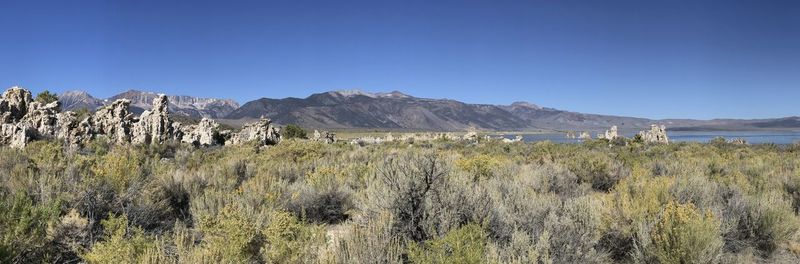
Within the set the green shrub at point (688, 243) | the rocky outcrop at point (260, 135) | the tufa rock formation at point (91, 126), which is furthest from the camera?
the rocky outcrop at point (260, 135)

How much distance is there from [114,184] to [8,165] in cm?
657

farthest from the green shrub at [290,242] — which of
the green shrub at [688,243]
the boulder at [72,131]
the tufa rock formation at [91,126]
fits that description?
the boulder at [72,131]

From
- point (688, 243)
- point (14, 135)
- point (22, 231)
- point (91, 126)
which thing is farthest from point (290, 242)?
point (91, 126)

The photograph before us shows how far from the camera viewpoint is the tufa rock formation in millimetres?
23147

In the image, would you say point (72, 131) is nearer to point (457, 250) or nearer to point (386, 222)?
point (386, 222)

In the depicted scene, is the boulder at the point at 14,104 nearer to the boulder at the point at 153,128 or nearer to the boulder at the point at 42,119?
the boulder at the point at 42,119

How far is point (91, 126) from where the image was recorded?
27.5 metres

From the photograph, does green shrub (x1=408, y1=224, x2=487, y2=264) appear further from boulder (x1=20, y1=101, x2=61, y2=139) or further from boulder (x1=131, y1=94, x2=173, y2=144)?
boulder (x1=20, y1=101, x2=61, y2=139)

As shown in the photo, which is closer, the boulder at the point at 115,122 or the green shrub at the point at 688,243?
the green shrub at the point at 688,243

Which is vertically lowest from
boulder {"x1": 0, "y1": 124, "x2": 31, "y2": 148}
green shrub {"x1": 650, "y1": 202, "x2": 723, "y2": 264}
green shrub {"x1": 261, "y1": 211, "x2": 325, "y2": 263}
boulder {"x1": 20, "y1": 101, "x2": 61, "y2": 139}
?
green shrub {"x1": 650, "y1": 202, "x2": 723, "y2": 264}

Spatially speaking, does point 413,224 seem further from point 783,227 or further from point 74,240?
point 783,227

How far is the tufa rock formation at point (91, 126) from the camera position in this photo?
23147 millimetres

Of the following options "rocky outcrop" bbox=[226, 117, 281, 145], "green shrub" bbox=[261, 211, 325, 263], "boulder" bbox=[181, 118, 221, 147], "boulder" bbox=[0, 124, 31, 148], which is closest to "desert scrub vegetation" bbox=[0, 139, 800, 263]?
"green shrub" bbox=[261, 211, 325, 263]

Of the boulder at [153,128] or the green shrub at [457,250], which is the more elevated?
the boulder at [153,128]
